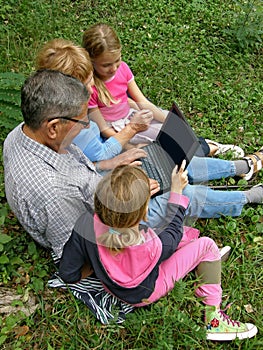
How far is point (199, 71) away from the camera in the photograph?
512 centimetres

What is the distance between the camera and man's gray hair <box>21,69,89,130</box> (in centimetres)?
242

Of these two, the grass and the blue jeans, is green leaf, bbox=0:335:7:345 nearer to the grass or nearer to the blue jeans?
the grass

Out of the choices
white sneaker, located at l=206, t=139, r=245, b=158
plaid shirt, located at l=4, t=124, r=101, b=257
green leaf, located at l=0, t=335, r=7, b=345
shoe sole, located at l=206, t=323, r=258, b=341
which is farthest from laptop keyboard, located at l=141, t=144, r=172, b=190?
green leaf, located at l=0, t=335, r=7, b=345

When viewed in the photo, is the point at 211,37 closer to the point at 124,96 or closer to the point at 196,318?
the point at 124,96

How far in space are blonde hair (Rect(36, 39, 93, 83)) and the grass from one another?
104 centimetres

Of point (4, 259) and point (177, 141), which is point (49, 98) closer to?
point (177, 141)

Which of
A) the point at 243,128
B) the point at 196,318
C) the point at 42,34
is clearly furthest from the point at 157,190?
the point at 42,34

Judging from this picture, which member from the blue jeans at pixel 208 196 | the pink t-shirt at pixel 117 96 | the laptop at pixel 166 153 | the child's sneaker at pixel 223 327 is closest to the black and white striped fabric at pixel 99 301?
the child's sneaker at pixel 223 327

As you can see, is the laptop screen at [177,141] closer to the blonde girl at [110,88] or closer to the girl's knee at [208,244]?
the blonde girl at [110,88]

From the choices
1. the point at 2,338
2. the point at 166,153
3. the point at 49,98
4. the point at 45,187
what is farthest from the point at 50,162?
the point at 2,338

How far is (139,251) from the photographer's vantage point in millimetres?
2412

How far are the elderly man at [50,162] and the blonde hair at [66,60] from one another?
39cm

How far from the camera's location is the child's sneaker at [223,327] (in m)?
2.79

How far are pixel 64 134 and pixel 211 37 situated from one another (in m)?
3.65
